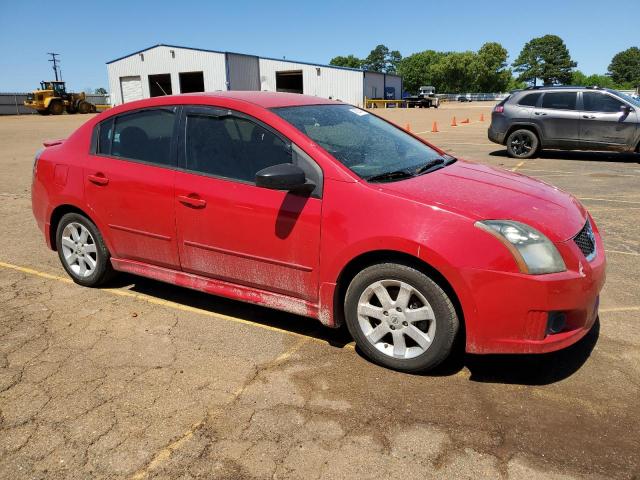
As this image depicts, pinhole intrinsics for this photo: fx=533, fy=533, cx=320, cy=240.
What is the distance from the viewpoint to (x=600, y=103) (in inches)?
465

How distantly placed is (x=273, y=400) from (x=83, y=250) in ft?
8.37

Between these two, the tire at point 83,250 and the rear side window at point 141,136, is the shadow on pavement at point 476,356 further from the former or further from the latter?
the rear side window at point 141,136

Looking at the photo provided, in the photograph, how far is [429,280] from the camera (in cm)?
298

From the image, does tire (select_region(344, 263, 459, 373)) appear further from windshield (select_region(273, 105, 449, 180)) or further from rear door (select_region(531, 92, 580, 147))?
rear door (select_region(531, 92, 580, 147))

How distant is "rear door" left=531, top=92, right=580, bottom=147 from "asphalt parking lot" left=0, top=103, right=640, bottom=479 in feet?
28.7

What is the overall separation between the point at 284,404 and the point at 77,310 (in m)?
2.21

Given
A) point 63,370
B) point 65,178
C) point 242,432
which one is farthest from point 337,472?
point 65,178

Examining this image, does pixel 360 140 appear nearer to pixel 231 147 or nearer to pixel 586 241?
pixel 231 147

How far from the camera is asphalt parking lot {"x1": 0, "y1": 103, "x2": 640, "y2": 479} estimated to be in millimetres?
2469

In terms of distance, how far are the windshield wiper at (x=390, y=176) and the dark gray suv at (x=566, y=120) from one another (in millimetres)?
10194

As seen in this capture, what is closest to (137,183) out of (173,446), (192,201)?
(192,201)

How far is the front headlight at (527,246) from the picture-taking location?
2840 mm

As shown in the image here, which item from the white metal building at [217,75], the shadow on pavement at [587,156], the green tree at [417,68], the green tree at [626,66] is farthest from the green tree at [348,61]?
the shadow on pavement at [587,156]

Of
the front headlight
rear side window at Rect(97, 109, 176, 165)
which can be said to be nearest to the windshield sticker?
rear side window at Rect(97, 109, 176, 165)
